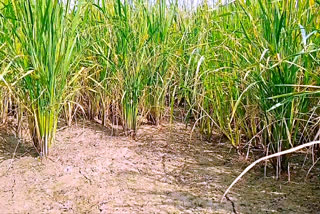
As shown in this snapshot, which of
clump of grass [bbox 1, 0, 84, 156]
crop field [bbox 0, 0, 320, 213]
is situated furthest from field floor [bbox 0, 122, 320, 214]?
clump of grass [bbox 1, 0, 84, 156]

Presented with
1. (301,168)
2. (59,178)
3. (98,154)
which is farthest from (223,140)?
(59,178)

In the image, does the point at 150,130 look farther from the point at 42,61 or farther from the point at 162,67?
the point at 42,61

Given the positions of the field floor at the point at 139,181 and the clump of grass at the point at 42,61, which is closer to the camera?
the field floor at the point at 139,181

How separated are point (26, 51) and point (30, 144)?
1.45ft

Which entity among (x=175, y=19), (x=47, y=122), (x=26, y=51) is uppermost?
(x=175, y=19)

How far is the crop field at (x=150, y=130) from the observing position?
1106mm

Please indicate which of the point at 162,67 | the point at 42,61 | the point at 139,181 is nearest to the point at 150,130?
the point at 162,67

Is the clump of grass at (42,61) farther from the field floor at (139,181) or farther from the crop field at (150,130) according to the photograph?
the field floor at (139,181)

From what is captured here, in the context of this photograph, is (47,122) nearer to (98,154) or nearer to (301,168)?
(98,154)

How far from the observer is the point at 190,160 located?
57.4 inches

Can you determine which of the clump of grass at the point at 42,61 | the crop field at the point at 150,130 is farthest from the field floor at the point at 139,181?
the clump of grass at the point at 42,61

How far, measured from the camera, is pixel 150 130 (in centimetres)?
185

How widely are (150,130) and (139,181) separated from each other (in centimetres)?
63

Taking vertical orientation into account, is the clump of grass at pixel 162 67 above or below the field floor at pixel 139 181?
above
